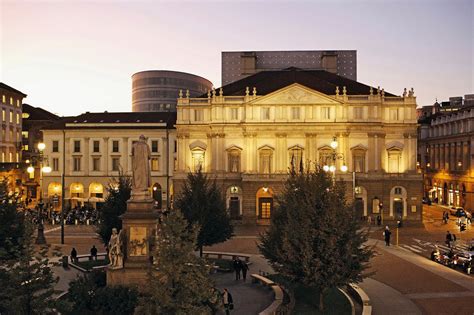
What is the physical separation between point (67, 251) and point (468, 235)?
39122 millimetres

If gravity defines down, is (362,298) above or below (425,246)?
above

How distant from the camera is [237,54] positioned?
95.2m

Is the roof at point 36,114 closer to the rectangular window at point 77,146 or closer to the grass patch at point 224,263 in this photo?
the rectangular window at point 77,146

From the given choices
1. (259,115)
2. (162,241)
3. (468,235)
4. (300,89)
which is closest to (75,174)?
(259,115)

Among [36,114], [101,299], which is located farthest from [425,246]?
[36,114]

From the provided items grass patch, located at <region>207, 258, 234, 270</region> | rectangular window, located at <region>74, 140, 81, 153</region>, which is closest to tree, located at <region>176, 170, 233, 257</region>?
grass patch, located at <region>207, 258, 234, 270</region>

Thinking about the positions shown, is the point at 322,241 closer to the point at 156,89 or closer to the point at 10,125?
the point at 10,125

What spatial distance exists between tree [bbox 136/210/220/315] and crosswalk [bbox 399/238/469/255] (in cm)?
3097

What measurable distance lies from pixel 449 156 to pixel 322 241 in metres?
73.2

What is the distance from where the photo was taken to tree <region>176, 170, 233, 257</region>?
36.3 meters

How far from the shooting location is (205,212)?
120ft

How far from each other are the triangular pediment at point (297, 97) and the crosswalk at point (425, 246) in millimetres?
22823

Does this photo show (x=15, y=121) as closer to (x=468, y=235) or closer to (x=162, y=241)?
(x=468, y=235)

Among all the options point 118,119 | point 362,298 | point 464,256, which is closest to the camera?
point 362,298
